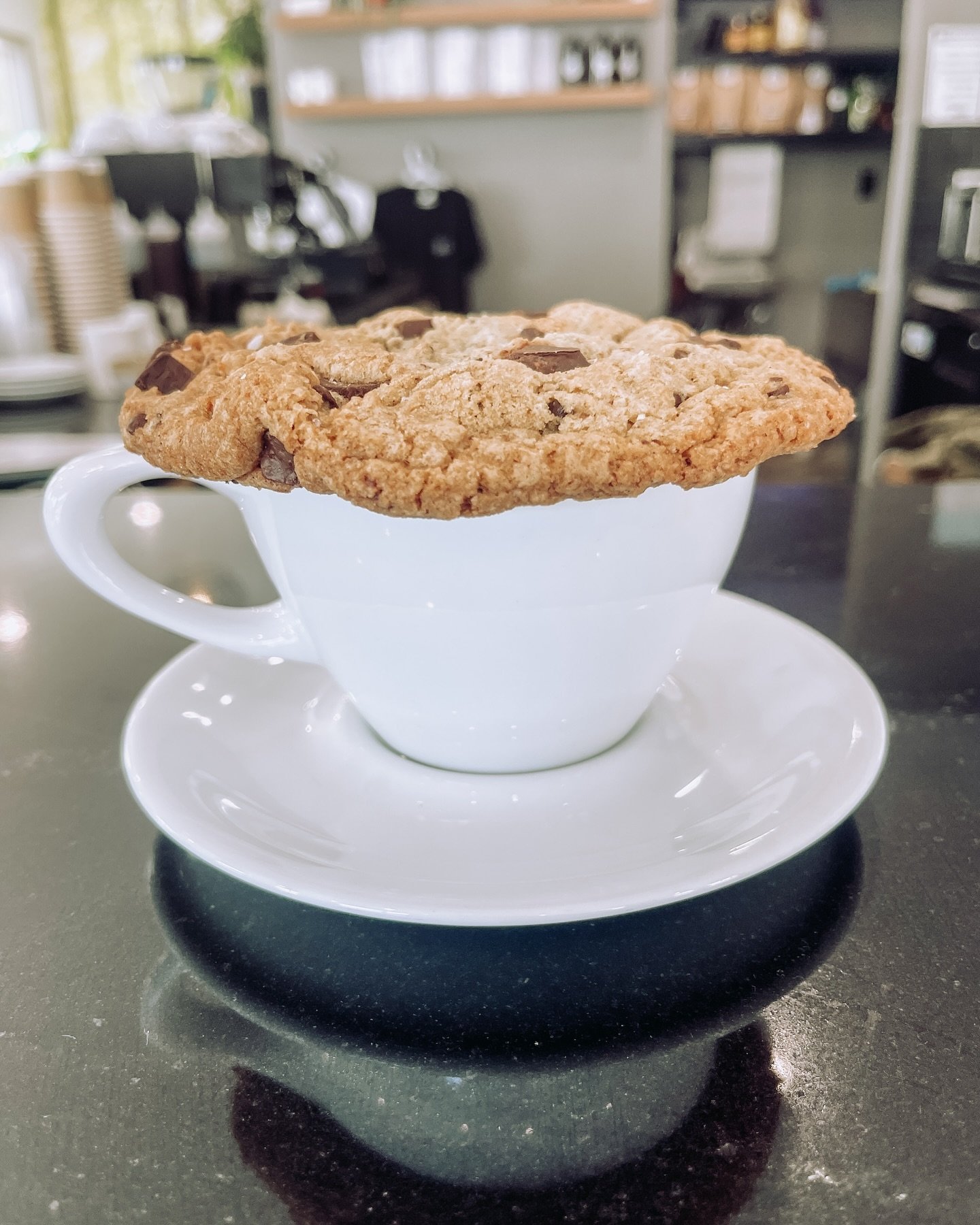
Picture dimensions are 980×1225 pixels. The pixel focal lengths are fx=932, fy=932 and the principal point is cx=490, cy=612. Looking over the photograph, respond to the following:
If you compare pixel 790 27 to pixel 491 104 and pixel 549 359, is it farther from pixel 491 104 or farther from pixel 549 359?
pixel 549 359

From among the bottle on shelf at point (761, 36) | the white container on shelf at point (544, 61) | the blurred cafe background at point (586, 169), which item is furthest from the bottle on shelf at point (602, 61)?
the bottle on shelf at point (761, 36)

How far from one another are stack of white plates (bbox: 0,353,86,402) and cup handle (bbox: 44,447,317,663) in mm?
1394

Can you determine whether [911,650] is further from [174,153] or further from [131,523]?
[174,153]

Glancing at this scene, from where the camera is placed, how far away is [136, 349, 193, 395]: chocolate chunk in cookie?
Answer: 1.38ft

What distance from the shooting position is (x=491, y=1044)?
30 centimetres

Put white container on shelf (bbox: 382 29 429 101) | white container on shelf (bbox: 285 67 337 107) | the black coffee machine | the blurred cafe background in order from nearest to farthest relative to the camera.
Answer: the blurred cafe background, the black coffee machine, white container on shelf (bbox: 382 29 429 101), white container on shelf (bbox: 285 67 337 107)

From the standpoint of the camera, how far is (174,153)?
2641 millimetres

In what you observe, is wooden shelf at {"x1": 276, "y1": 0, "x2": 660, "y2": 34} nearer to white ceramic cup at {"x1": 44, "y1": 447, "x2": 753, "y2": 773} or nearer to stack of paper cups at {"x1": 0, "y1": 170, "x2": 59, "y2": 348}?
stack of paper cups at {"x1": 0, "y1": 170, "x2": 59, "y2": 348}

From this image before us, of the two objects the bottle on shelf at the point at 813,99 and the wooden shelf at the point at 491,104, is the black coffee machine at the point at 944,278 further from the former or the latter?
the wooden shelf at the point at 491,104

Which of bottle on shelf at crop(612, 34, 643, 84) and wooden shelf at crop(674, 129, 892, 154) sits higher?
bottle on shelf at crop(612, 34, 643, 84)

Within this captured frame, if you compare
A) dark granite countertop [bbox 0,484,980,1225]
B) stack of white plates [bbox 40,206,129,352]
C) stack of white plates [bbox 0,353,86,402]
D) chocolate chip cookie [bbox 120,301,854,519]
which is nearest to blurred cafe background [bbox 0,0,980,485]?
stack of white plates [bbox 40,206,129,352]

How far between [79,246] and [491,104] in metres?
2.03

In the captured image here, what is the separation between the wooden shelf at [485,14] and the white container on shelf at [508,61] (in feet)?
0.11

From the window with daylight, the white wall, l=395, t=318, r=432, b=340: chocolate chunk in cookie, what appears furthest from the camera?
the window with daylight
